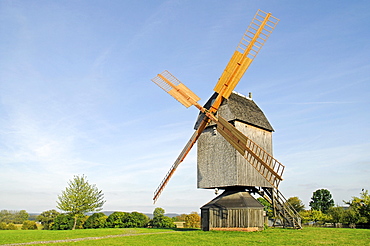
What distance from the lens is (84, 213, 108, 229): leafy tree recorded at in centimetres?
3400

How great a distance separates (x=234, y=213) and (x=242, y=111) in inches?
335

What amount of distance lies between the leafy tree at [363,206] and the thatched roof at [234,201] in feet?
38.3

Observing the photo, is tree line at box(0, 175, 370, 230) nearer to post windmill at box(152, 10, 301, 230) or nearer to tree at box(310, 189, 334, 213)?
post windmill at box(152, 10, 301, 230)

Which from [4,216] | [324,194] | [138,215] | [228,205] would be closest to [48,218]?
[138,215]

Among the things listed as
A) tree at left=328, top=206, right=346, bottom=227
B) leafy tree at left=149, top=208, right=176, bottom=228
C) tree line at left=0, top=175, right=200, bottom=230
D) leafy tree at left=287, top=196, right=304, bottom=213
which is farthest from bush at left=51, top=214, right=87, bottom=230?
leafy tree at left=287, top=196, right=304, bottom=213

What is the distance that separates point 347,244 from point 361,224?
18177 millimetres

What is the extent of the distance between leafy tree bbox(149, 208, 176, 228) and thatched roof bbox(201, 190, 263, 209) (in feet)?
29.8

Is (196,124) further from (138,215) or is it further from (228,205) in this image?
(138,215)

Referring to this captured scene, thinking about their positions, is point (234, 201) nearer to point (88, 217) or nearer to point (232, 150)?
point (232, 150)

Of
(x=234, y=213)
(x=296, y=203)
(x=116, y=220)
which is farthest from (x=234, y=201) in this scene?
(x=296, y=203)

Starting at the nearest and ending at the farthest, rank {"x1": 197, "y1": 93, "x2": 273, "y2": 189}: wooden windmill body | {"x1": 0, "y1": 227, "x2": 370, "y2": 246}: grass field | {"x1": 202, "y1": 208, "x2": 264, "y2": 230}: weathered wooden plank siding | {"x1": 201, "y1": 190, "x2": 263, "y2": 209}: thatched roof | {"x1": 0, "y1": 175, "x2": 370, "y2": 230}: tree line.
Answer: {"x1": 0, "y1": 227, "x2": 370, "y2": 246}: grass field
{"x1": 202, "y1": 208, "x2": 264, "y2": 230}: weathered wooden plank siding
{"x1": 201, "y1": 190, "x2": 263, "y2": 209}: thatched roof
{"x1": 197, "y1": 93, "x2": 273, "y2": 189}: wooden windmill body
{"x1": 0, "y1": 175, "x2": 370, "y2": 230}: tree line

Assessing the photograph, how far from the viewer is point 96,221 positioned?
3441 centimetres

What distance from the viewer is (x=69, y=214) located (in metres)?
33.5

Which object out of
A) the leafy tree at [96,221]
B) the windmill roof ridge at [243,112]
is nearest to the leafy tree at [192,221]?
the leafy tree at [96,221]
